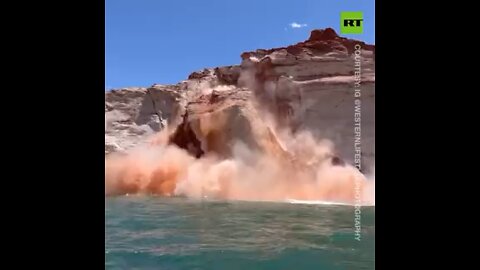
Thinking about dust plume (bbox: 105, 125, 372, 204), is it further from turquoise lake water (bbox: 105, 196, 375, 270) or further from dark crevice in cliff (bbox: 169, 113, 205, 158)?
turquoise lake water (bbox: 105, 196, 375, 270)

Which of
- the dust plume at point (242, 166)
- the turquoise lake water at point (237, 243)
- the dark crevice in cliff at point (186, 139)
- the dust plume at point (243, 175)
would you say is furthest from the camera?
the dark crevice in cliff at point (186, 139)

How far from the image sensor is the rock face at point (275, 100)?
907 inches

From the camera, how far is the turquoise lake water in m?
6.47

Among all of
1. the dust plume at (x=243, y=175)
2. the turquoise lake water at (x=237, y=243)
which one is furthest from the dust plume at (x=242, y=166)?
the turquoise lake water at (x=237, y=243)

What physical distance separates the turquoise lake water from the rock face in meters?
11.7

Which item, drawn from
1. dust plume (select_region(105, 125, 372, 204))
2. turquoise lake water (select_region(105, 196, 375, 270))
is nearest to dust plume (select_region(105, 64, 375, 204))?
dust plume (select_region(105, 125, 372, 204))

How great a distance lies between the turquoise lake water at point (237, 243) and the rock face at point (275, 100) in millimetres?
11728

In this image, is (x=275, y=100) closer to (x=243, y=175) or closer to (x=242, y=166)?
(x=242, y=166)

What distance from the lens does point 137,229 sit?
31.2 ft

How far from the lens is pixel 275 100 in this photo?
2466 centimetres

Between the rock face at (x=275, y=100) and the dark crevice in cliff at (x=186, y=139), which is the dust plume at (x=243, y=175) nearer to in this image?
the dark crevice in cliff at (x=186, y=139)
